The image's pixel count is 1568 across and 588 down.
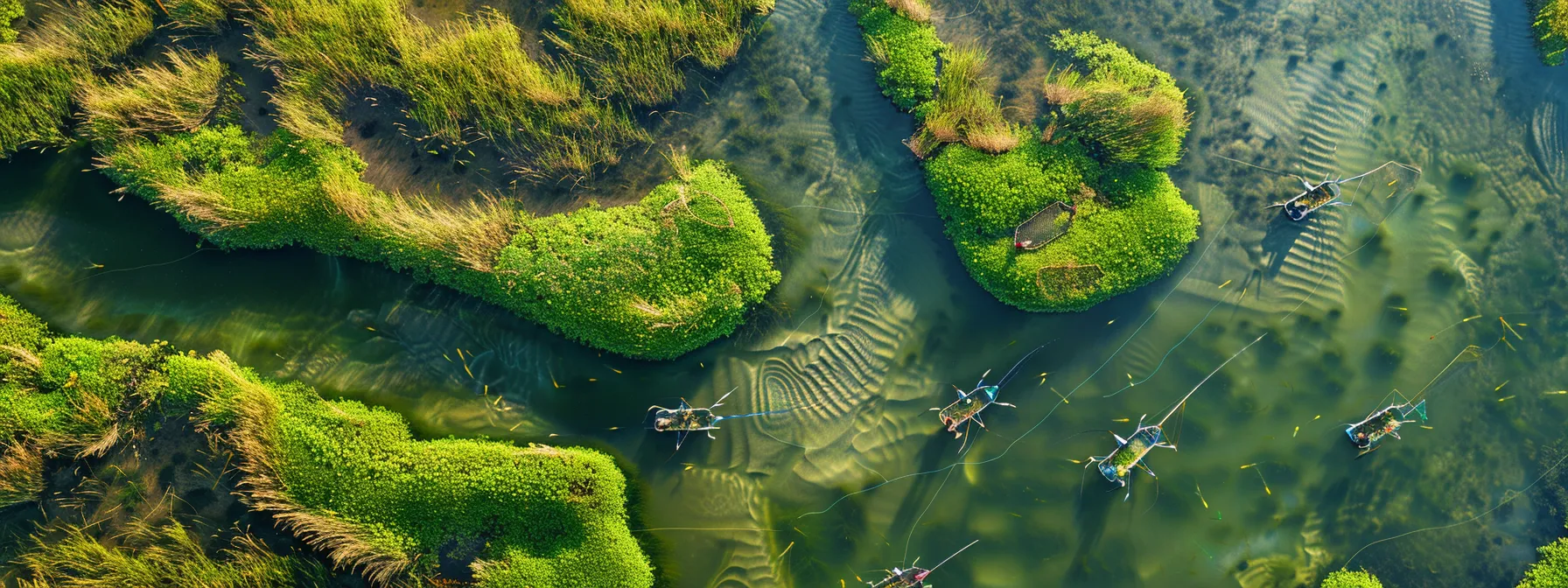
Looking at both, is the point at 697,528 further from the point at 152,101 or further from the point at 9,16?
the point at 9,16

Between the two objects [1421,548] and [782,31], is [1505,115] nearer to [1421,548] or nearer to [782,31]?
[1421,548]

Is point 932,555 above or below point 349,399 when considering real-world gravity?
below

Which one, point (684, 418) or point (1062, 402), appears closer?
point (684, 418)

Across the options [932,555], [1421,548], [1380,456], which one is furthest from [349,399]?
[1421,548]

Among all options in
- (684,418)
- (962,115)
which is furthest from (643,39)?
(684,418)

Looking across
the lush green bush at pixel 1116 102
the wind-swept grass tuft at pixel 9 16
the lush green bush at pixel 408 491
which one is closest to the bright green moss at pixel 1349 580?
the lush green bush at pixel 1116 102

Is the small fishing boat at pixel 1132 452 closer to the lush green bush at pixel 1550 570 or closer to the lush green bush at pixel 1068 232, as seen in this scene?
the lush green bush at pixel 1068 232
